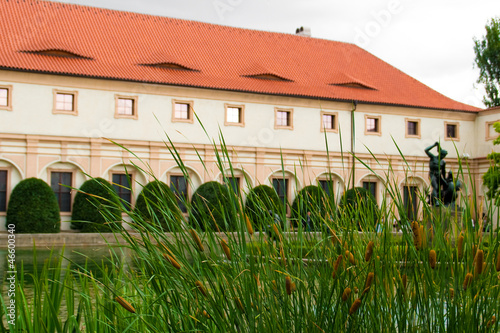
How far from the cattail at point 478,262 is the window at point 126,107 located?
28719 mm

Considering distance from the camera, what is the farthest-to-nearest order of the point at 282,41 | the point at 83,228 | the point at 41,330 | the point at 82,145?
the point at 282,41 → the point at 82,145 → the point at 83,228 → the point at 41,330

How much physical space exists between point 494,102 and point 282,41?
16.6m

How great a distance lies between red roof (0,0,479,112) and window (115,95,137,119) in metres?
1.07

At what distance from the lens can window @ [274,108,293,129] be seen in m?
33.8

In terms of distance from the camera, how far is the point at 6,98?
93.2ft

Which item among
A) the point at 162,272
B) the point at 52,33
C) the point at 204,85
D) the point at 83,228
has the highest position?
the point at 52,33

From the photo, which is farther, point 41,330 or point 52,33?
point 52,33

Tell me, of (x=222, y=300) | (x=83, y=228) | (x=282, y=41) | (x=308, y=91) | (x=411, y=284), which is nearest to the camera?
(x=222, y=300)

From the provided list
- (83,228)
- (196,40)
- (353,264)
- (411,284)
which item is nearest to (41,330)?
(353,264)

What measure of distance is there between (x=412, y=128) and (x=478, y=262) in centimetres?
3551

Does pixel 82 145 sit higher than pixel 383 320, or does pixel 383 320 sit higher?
pixel 82 145

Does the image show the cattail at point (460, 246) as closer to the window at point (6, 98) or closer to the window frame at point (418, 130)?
the window at point (6, 98)

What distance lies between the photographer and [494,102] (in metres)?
45.8

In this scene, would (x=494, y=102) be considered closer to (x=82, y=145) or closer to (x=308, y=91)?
(x=308, y=91)
